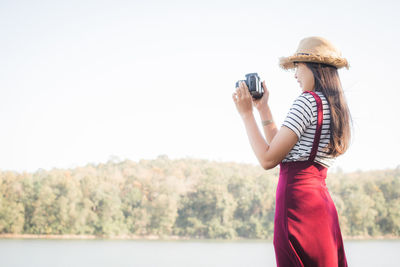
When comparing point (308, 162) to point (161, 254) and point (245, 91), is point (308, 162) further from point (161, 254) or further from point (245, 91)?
point (161, 254)

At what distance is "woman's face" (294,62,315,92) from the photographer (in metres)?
1.68

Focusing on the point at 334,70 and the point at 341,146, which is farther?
the point at 334,70

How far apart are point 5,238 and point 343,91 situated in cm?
4089

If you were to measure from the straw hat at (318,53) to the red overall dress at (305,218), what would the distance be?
0.51 feet

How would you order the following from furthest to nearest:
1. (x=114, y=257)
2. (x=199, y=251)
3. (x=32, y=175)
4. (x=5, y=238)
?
(x=32, y=175), (x=5, y=238), (x=199, y=251), (x=114, y=257)

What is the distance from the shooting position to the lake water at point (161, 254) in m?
25.5

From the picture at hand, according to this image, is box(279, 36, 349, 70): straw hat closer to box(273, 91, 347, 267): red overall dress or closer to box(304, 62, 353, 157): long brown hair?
box(304, 62, 353, 157): long brown hair

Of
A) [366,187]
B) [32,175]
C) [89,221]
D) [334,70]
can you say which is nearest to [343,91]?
[334,70]

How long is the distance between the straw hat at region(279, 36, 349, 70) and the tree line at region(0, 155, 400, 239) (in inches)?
1462

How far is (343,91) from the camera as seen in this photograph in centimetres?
166

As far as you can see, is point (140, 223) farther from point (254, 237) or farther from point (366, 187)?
point (366, 187)

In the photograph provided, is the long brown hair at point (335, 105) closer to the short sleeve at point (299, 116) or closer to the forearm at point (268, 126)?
the short sleeve at point (299, 116)

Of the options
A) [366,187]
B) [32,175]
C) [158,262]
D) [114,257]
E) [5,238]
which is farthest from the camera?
[366,187]

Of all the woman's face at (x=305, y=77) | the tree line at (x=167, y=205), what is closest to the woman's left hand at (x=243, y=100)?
the woman's face at (x=305, y=77)
